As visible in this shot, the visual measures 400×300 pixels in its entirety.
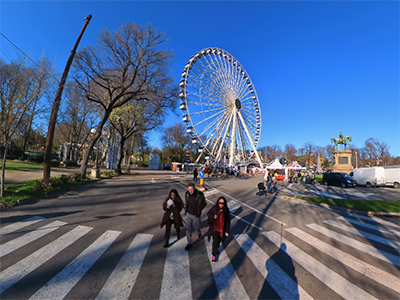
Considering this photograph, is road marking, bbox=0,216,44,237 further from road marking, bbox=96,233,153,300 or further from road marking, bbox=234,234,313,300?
road marking, bbox=234,234,313,300

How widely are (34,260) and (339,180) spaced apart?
88.2 feet

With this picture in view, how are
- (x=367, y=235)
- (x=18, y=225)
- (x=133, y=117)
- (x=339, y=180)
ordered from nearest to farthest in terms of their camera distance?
1. (x=18, y=225)
2. (x=367, y=235)
3. (x=339, y=180)
4. (x=133, y=117)

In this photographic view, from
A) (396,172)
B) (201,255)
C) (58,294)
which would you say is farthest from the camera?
(396,172)

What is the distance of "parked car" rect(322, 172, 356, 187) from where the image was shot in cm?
2202

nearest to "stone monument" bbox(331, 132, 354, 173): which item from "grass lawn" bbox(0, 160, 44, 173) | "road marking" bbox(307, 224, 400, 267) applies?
"road marking" bbox(307, 224, 400, 267)

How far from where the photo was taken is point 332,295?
3.42 metres

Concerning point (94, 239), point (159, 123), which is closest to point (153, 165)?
point (159, 123)

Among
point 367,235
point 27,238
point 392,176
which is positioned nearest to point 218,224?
point 27,238

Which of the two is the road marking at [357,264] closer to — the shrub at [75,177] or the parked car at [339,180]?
the shrub at [75,177]

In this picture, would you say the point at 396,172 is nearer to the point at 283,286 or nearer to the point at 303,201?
the point at 303,201

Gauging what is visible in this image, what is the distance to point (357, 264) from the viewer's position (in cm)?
456

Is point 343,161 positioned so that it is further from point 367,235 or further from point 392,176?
point 367,235

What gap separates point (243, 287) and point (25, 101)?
1156 centimetres

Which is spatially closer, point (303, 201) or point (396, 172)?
point (303, 201)
